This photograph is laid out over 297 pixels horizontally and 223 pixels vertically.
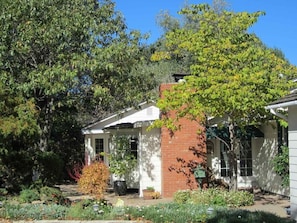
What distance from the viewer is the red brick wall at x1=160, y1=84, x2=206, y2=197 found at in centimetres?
1811

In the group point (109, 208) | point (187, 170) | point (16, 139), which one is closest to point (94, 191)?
point (109, 208)

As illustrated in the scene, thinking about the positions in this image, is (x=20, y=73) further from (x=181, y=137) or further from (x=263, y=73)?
(x=263, y=73)

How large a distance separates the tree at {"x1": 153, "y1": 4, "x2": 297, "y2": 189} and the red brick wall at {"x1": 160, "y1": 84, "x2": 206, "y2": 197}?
1.71m

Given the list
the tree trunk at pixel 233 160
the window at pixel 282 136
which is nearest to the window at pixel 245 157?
the window at pixel 282 136

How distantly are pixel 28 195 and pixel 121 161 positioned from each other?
801 cm

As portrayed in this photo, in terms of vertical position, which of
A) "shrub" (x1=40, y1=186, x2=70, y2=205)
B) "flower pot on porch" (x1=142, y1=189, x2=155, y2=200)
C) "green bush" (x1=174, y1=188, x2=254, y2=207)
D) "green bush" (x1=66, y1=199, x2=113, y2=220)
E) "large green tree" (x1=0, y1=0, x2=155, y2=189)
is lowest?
"flower pot on porch" (x1=142, y1=189, x2=155, y2=200)

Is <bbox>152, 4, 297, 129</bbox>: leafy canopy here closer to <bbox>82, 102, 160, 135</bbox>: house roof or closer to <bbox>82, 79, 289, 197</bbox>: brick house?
<bbox>82, 79, 289, 197</bbox>: brick house

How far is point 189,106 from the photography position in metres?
15.6

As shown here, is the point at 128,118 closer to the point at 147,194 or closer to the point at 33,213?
the point at 147,194

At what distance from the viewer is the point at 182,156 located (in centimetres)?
1817

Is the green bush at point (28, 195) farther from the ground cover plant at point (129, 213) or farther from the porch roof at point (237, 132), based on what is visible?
the porch roof at point (237, 132)

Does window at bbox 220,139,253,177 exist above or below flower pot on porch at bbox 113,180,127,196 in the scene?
above

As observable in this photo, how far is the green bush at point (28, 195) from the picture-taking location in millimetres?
12805

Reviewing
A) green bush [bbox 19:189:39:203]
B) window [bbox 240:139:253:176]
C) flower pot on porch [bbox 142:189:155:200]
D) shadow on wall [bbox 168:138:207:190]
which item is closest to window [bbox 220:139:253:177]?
window [bbox 240:139:253:176]
